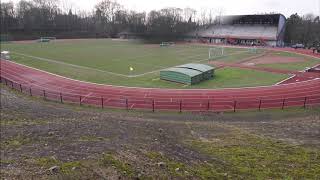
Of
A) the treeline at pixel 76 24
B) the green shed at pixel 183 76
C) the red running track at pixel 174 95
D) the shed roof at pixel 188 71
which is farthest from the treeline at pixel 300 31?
the green shed at pixel 183 76

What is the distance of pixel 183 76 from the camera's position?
35.7 meters

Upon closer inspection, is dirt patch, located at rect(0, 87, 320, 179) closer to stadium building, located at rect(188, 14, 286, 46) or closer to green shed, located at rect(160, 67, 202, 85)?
green shed, located at rect(160, 67, 202, 85)

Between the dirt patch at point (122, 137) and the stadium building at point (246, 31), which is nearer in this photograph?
the dirt patch at point (122, 137)

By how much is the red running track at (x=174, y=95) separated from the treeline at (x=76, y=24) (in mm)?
64043

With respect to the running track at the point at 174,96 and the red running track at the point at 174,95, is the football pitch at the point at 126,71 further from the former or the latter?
the running track at the point at 174,96

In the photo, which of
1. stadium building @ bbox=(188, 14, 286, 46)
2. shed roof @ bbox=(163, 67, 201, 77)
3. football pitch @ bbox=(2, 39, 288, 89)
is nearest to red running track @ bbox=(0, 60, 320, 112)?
football pitch @ bbox=(2, 39, 288, 89)

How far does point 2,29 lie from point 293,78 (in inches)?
3770

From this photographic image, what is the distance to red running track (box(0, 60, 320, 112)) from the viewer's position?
28.1 m

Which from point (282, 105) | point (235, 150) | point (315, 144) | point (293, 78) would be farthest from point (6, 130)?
point (293, 78)

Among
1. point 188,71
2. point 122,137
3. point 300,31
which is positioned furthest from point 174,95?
point 300,31

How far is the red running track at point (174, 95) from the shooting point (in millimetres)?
28125

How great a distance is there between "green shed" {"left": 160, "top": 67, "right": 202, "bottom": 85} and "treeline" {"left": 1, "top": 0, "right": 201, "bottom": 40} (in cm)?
6057

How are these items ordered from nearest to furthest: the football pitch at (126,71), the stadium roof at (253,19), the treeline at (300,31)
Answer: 1. the football pitch at (126,71)
2. the stadium roof at (253,19)
3. the treeline at (300,31)

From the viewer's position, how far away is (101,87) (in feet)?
112
